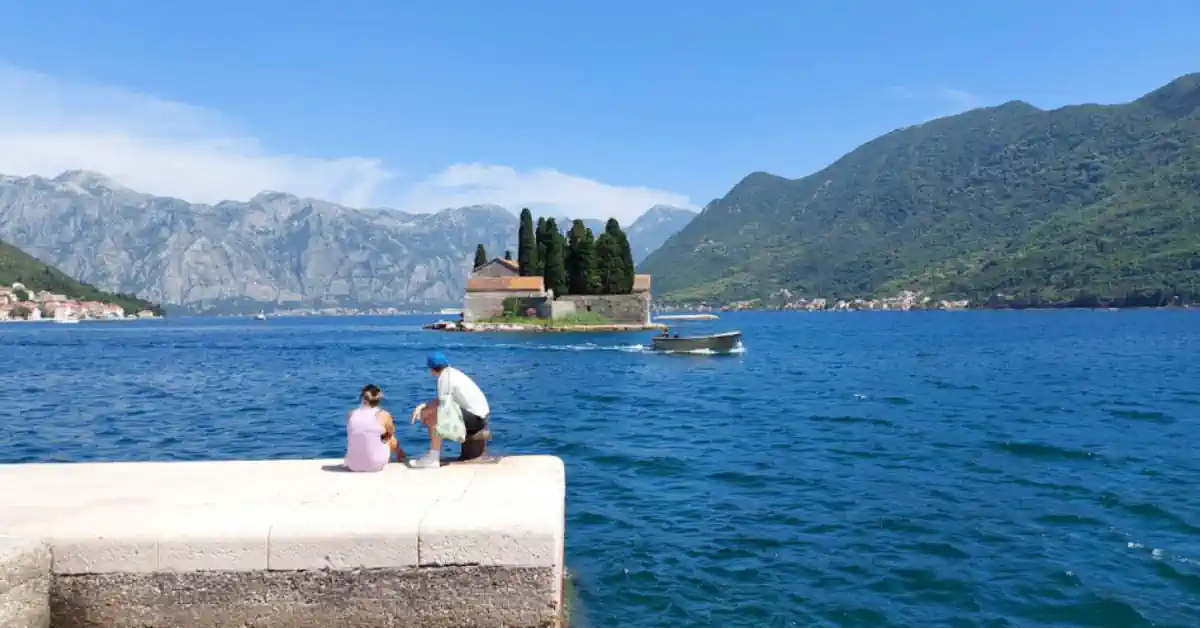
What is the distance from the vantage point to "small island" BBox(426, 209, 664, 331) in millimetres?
106000

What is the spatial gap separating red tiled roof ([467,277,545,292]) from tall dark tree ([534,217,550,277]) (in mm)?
3919

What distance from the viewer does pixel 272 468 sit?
Result: 9.51 metres

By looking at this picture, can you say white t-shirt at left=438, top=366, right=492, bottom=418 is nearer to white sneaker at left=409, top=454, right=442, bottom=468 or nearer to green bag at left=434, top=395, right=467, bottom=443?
green bag at left=434, top=395, right=467, bottom=443

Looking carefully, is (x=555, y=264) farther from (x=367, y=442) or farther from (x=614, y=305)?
(x=367, y=442)

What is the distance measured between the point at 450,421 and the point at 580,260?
325 feet

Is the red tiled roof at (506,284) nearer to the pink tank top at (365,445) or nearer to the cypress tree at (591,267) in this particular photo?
the cypress tree at (591,267)

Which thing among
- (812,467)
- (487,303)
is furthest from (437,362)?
(487,303)

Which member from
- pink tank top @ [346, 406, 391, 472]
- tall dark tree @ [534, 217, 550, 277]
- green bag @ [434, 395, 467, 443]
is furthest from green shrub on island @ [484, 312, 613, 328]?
pink tank top @ [346, 406, 391, 472]

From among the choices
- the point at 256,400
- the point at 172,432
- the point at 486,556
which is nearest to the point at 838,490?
the point at 486,556

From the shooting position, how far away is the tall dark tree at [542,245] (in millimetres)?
112250

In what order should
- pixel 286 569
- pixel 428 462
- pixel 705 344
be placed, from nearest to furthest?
1. pixel 286 569
2. pixel 428 462
3. pixel 705 344

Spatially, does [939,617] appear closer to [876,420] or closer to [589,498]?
[589,498]

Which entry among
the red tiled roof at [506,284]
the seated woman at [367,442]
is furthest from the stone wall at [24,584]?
the red tiled roof at [506,284]

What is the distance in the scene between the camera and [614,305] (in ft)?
358
